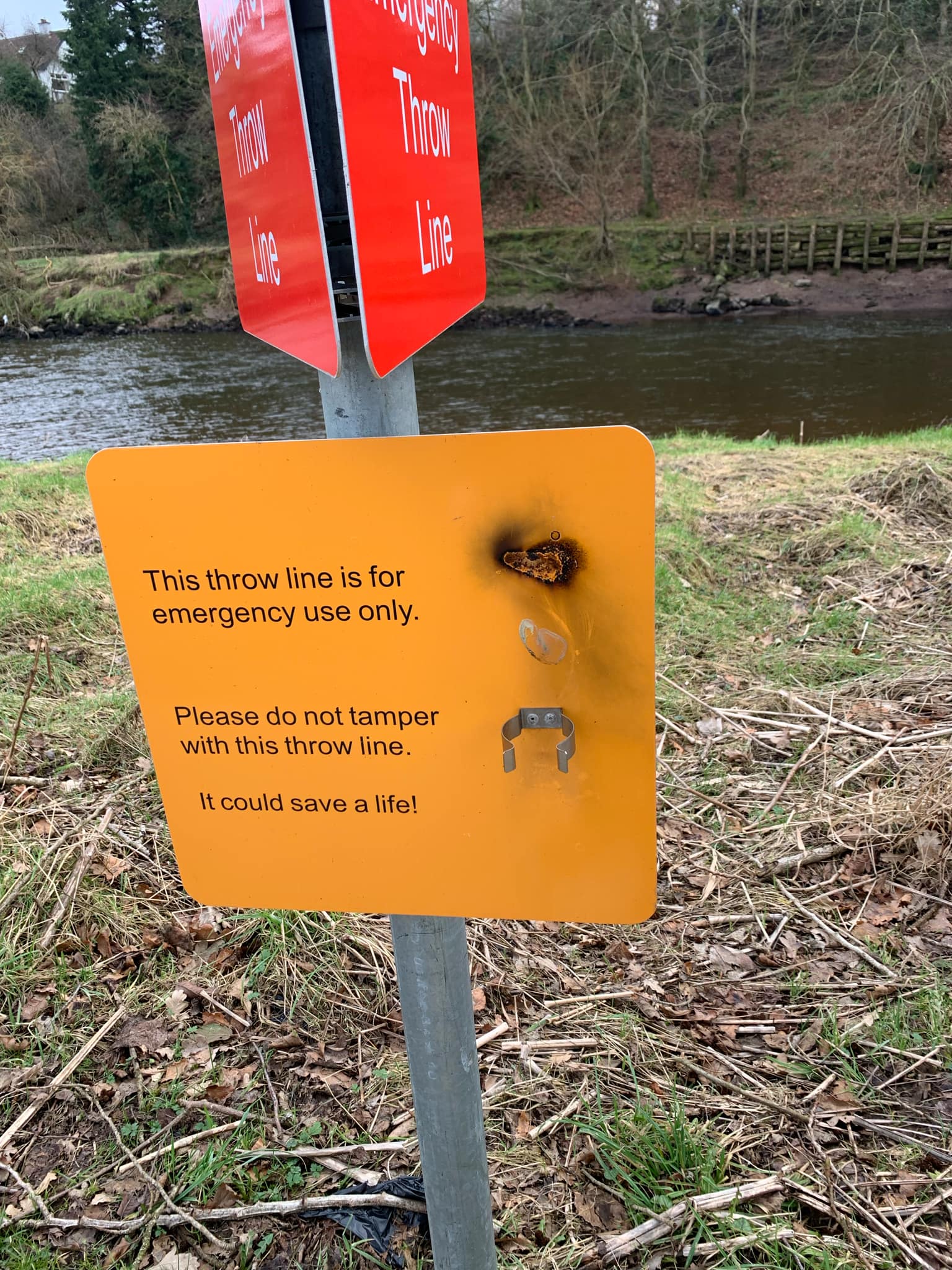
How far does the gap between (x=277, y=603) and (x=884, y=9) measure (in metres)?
32.5

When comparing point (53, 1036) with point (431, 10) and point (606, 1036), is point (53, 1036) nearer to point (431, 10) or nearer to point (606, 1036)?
point (606, 1036)

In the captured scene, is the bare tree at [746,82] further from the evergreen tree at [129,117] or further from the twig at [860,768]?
the twig at [860,768]

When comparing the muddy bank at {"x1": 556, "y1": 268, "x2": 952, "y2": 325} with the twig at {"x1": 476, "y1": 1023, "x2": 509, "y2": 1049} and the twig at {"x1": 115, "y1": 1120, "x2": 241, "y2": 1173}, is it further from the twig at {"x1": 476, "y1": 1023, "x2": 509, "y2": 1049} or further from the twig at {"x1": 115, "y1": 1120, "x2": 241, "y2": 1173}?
the twig at {"x1": 115, "y1": 1120, "x2": 241, "y2": 1173}

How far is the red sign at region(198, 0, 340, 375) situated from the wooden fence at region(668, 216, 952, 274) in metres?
25.6

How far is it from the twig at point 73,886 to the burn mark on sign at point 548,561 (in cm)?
198

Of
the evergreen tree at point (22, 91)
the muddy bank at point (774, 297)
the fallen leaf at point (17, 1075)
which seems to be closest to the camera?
the fallen leaf at point (17, 1075)

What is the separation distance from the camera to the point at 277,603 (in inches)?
37.7

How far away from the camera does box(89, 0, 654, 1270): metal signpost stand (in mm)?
812

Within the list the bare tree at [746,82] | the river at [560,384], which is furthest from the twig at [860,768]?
the bare tree at [746,82]

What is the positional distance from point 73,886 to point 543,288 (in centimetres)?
2510

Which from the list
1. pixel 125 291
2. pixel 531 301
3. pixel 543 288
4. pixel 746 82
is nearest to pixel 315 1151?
pixel 531 301

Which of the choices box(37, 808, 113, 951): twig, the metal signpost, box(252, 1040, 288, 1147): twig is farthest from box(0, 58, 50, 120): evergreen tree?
the metal signpost

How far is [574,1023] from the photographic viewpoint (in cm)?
216

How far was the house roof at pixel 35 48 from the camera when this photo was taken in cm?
4878
